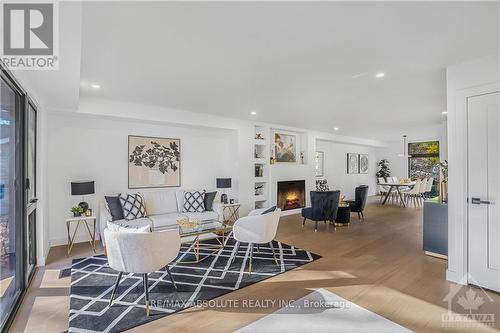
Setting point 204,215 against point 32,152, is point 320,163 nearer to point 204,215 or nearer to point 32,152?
point 204,215

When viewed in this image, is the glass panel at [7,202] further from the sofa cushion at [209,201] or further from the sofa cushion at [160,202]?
the sofa cushion at [209,201]

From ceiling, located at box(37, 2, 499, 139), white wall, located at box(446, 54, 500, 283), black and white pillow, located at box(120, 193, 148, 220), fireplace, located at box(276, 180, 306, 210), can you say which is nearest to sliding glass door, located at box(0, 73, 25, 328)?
ceiling, located at box(37, 2, 499, 139)

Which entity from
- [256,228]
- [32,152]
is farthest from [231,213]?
[32,152]

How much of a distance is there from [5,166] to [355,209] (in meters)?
6.43

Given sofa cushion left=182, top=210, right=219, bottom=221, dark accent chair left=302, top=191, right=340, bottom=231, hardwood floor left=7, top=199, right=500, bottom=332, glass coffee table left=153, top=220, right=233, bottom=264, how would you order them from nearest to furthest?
hardwood floor left=7, top=199, right=500, bottom=332, glass coffee table left=153, top=220, right=233, bottom=264, sofa cushion left=182, top=210, right=219, bottom=221, dark accent chair left=302, top=191, right=340, bottom=231

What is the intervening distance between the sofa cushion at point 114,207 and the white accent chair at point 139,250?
197cm

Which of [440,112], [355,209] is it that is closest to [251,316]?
[355,209]

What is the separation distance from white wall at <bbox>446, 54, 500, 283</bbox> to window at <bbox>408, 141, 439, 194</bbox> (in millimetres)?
8220

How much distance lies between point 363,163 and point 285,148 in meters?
5.21

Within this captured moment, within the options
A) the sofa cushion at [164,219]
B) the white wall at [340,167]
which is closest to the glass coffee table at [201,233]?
the sofa cushion at [164,219]

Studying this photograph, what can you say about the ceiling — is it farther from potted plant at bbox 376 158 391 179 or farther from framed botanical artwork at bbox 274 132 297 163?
potted plant at bbox 376 158 391 179

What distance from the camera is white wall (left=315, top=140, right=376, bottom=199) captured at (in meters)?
9.30

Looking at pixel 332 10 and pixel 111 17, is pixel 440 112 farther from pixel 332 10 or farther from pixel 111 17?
pixel 111 17

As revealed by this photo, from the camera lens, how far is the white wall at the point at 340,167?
930 centimetres
